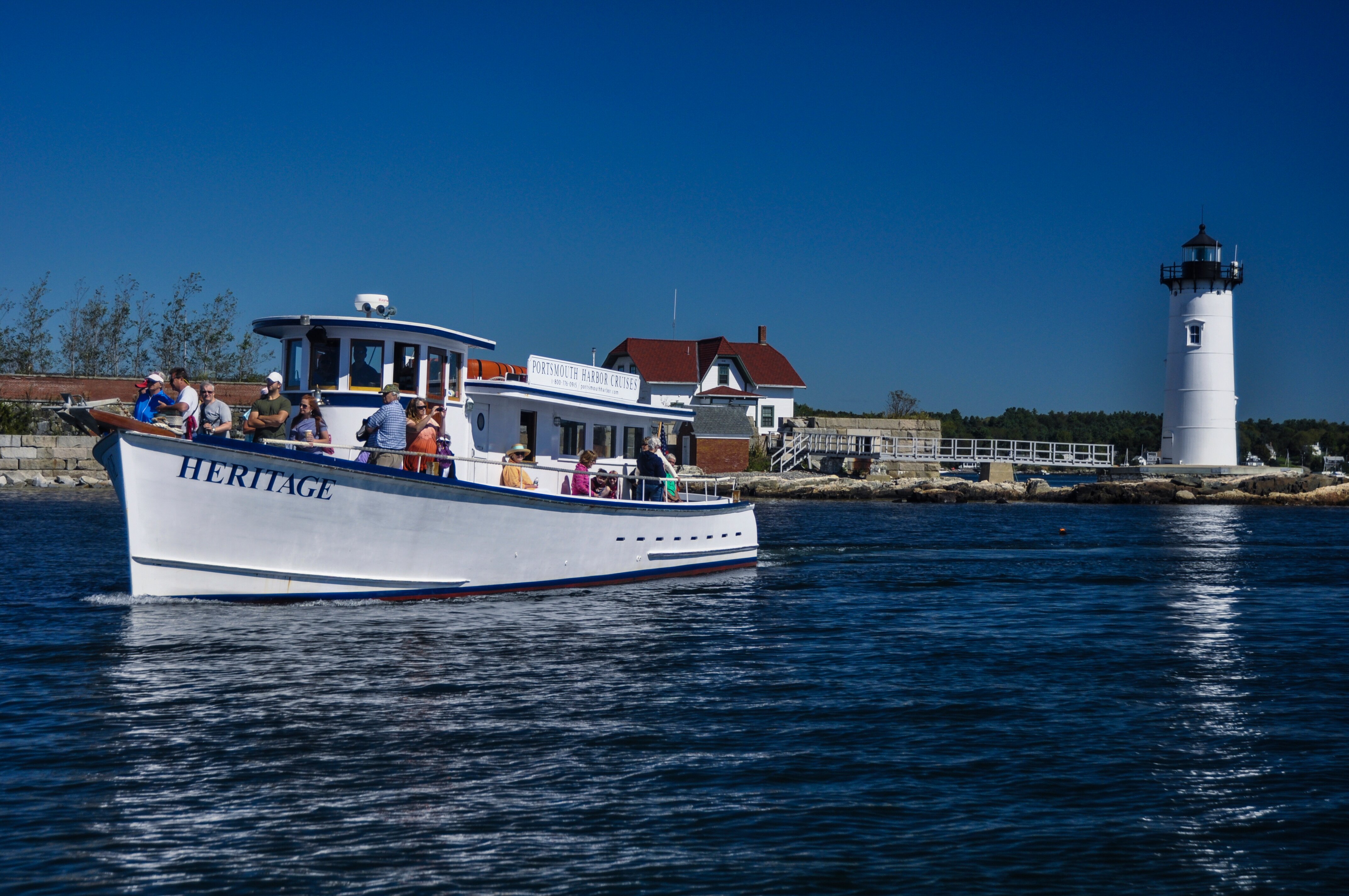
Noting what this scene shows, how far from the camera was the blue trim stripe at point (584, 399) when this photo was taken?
18.8 m

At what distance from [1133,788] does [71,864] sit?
6.86 meters

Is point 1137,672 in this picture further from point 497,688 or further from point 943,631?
point 497,688

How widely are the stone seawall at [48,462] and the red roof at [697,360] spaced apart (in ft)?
106

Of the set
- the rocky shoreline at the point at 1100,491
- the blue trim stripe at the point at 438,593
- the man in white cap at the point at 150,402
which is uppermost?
the man in white cap at the point at 150,402

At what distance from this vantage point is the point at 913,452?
226ft

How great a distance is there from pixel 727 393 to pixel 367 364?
56.1m

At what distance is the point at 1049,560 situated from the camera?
27125 mm

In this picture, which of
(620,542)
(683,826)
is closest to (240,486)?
(620,542)

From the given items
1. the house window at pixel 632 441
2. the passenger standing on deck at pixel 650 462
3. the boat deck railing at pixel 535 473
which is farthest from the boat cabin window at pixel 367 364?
the house window at pixel 632 441

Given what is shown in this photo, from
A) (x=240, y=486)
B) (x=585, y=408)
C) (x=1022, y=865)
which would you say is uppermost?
(x=585, y=408)

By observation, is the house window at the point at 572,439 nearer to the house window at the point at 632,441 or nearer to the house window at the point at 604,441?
the house window at the point at 604,441

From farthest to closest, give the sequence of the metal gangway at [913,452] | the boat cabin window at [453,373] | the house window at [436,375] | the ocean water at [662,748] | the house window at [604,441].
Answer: the metal gangway at [913,452]
the house window at [604,441]
the boat cabin window at [453,373]
the house window at [436,375]
the ocean water at [662,748]

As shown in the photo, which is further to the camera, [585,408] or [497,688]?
[585,408]

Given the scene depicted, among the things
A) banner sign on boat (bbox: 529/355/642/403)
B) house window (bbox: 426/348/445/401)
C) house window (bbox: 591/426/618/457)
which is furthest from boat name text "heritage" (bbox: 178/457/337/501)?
house window (bbox: 591/426/618/457)
